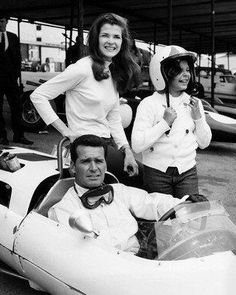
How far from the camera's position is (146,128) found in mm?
3074

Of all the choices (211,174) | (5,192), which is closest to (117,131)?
(5,192)

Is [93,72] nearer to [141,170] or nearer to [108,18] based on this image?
[108,18]

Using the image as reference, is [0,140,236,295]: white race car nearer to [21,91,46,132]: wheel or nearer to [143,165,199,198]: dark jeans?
[143,165,199,198]: dark jeans

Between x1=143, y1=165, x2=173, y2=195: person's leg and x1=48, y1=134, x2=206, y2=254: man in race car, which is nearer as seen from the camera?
x1=48, y1=134, x2=206, y2=254: man in race car

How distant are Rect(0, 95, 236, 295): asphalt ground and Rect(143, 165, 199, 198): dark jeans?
1.09 metres

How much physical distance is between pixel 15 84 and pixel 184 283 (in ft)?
19.3

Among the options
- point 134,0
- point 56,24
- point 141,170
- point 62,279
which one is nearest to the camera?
point 62,279

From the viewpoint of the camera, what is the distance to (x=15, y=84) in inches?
291

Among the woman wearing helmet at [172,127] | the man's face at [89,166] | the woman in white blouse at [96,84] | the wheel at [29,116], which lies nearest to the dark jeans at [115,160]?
the woman in white blouse at [96,84]

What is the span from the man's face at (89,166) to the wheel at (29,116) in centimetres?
630

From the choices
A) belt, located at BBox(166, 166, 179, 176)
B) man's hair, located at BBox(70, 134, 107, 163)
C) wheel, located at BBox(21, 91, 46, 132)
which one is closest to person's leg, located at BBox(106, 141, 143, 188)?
belt, located at BBox(166, 166, 179, 176)

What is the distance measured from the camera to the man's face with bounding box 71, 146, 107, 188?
2.76m

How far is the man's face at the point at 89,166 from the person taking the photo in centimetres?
276

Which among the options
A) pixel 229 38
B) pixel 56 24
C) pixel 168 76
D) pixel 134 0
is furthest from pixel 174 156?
pixel 229 38
